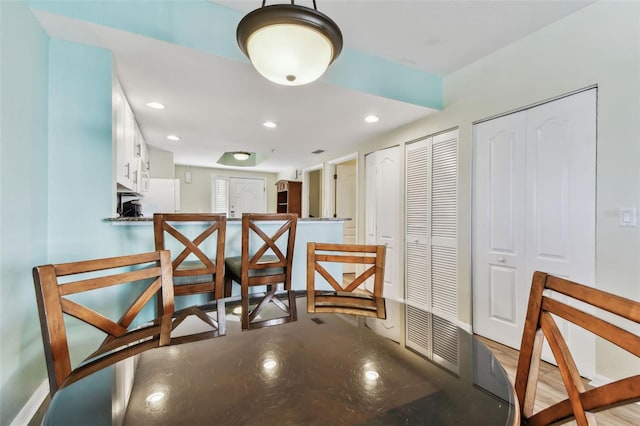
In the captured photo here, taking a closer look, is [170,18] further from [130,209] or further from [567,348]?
[567,348]

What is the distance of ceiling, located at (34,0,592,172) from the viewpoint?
1922mm

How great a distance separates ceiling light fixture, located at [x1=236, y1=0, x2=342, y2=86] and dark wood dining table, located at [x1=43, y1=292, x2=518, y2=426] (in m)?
1.06

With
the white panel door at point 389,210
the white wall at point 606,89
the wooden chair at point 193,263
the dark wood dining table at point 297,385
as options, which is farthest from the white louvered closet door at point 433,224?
the dark wood dining table at point 297,385

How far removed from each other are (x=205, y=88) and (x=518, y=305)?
318 centimetres

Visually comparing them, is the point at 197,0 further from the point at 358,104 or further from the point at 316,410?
the point at 316,410

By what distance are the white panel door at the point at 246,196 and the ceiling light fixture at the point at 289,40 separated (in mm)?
6051

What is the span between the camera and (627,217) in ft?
5.78

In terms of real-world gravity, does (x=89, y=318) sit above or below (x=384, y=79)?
below

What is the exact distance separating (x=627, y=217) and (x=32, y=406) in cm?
358

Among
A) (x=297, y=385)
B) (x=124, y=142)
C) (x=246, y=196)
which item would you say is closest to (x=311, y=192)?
(x=246, y=196)

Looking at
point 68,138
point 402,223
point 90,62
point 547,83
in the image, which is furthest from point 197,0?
point 402,223

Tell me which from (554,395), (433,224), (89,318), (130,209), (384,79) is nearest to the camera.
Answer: (89,318)

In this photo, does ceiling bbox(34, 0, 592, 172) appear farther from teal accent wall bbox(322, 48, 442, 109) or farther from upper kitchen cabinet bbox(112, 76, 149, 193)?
upper kitchen cabinet bbox(112, 76, 149, 193)

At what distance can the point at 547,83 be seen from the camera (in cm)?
216
